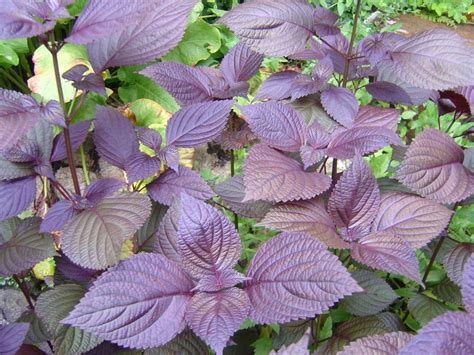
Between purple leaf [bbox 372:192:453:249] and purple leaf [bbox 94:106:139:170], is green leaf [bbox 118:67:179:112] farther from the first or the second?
purple leaf [bbox 372:192:453:249]

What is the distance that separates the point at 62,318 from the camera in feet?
2.97

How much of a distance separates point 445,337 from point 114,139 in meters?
0.72

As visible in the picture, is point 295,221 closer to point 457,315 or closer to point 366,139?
point 366,139

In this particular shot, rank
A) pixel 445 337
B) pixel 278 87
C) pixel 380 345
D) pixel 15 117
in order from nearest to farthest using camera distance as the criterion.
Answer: pixel 445 337
pixel 380 345
pixel 15 117
pixel 278 87

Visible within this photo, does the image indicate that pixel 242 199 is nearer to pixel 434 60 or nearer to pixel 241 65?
pixel 241 65

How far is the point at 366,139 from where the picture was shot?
89cm

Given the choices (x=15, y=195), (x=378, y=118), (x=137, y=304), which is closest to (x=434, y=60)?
(x=378, y=118)

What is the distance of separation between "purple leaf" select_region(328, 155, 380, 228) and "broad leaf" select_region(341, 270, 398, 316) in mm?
242

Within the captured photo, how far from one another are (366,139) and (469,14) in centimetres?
397

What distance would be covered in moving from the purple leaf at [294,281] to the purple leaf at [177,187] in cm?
22

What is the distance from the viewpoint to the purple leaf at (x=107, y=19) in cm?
77

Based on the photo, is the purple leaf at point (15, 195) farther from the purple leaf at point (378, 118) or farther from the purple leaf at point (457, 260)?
the purple leaf at point (457, 260)

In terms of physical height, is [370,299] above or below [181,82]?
below

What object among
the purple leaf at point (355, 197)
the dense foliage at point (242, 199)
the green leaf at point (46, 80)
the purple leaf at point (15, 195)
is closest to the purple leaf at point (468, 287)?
the dense foliage at point (242, 199)
